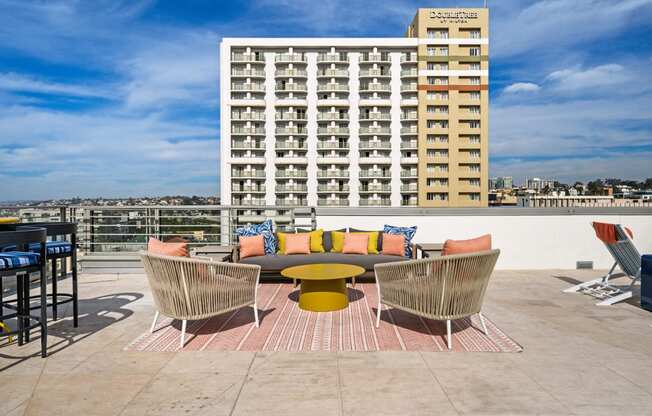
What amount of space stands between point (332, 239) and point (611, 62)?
27.6 m

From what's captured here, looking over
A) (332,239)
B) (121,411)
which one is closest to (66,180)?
(332,239)

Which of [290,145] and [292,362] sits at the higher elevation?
[290,145]

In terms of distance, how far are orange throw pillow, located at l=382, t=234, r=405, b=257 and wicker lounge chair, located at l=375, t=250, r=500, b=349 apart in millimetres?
2352

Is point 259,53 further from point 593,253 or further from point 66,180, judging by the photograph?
point 593,253

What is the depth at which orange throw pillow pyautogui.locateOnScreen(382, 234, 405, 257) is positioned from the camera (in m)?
5.88

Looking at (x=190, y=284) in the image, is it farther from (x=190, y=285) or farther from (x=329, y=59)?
(x=329, y=59)

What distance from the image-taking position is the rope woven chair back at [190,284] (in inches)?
128

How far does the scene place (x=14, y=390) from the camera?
250cm

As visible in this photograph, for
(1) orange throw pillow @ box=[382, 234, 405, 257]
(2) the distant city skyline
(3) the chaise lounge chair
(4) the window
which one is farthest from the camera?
(4) the window

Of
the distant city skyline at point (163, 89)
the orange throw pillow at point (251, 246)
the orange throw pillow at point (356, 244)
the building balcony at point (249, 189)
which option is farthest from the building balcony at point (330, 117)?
the orange throw pillow at point (251, 246)

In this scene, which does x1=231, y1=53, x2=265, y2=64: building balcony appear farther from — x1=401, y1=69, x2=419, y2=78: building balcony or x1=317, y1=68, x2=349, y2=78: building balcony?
x1=401, y1=69, x2=419, y2=78: building balcony

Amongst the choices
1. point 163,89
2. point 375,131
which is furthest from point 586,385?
point 375,131

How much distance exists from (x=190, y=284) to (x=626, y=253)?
5151 millimetres

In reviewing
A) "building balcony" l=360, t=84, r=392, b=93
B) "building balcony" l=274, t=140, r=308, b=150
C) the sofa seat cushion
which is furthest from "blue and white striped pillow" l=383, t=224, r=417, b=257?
"building balcony" l=360, t=84, r=392, b=93
